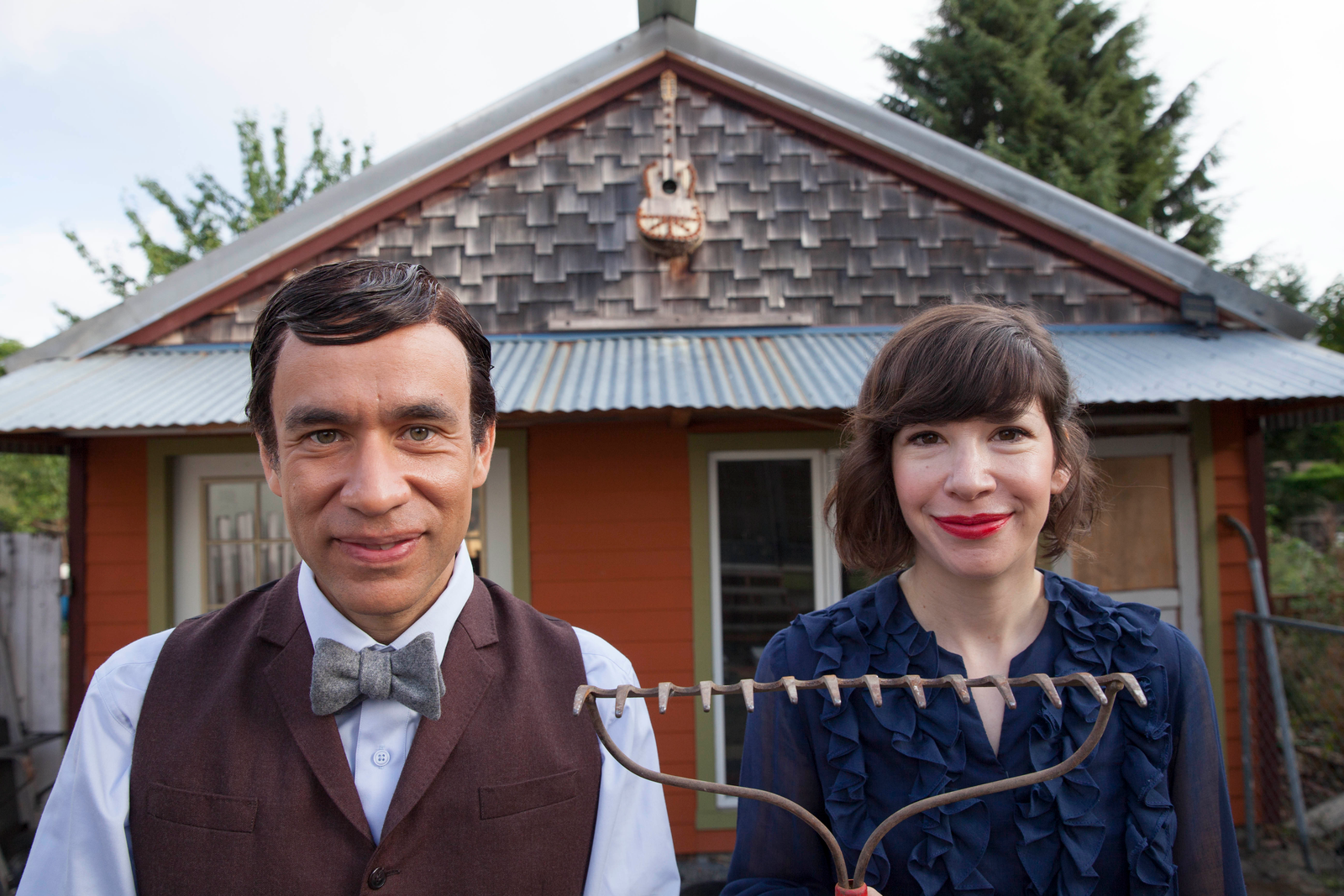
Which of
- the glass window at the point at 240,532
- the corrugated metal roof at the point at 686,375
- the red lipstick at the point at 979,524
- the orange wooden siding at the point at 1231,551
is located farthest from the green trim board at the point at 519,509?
the orange wooden siding at the point at 1231,551

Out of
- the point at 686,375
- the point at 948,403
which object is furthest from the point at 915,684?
the point at 686,375

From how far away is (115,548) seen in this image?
395 cm

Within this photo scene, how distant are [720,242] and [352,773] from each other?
3.72 meters

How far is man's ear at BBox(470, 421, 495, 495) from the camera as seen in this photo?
125cm

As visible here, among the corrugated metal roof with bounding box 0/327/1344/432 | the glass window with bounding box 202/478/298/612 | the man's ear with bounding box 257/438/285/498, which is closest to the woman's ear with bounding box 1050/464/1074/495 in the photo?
the man's ear with bounding box 257/438/285/498

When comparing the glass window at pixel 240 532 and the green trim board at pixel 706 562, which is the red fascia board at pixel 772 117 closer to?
the glass window at pixel 240 532

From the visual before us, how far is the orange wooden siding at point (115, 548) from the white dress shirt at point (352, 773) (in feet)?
11.1

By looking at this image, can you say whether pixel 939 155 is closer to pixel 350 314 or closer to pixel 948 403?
pixel 948 403

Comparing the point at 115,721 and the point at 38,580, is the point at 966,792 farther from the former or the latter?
the point at 38,580

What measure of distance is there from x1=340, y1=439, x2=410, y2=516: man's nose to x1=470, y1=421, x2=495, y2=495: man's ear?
161 mm

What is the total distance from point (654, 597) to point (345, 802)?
9.66ft

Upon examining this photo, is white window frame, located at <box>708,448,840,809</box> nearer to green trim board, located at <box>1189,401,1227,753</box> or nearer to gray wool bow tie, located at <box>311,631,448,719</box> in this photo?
green trim board, located at <box>1189,401,1227,753</box>

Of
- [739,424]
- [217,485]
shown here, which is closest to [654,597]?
[739,424]

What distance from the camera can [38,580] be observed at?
4.54 m
